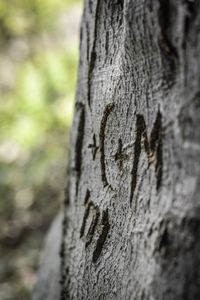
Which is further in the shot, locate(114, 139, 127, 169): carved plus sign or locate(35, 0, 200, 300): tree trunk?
locate(114, 139, 127, 169): carved plus sign

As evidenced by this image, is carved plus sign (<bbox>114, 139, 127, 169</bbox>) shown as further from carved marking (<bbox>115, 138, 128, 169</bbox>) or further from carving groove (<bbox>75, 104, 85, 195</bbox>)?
carving groove (<bbox>75, 104, 85, 195</bbox>)

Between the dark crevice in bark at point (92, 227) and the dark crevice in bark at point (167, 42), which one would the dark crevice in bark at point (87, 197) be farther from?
the dark crevice in bark at point (167, 42)

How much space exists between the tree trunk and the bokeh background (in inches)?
52.3

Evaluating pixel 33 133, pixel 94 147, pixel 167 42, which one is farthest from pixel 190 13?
pixel 33 133

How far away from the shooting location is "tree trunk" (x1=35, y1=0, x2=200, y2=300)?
1.74 ft

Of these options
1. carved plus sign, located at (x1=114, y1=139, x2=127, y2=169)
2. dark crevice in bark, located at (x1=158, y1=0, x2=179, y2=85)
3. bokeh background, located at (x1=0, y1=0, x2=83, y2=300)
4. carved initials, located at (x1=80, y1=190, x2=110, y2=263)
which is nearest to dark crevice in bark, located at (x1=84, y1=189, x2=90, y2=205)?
carved initials, located at (x1=80, y1=190, x2=110, y2=263)

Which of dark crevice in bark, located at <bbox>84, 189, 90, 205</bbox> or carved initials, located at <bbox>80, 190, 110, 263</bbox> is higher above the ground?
dark crevice in bark, located at <bbox>84, 189, 90, 205</bbox>

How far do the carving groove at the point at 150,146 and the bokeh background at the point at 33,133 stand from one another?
1.50 meters

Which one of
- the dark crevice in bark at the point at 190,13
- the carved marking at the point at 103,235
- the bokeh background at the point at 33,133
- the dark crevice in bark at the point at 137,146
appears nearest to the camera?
the dark crevice in bark at the point at 190,13

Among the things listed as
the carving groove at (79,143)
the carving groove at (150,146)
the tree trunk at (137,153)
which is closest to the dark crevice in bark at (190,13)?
the tree trunk at (137,153)

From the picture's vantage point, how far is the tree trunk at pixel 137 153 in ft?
1.74

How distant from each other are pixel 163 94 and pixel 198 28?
0.31ft

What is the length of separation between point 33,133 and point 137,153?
183 centimetres

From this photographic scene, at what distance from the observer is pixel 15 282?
2.04 m
